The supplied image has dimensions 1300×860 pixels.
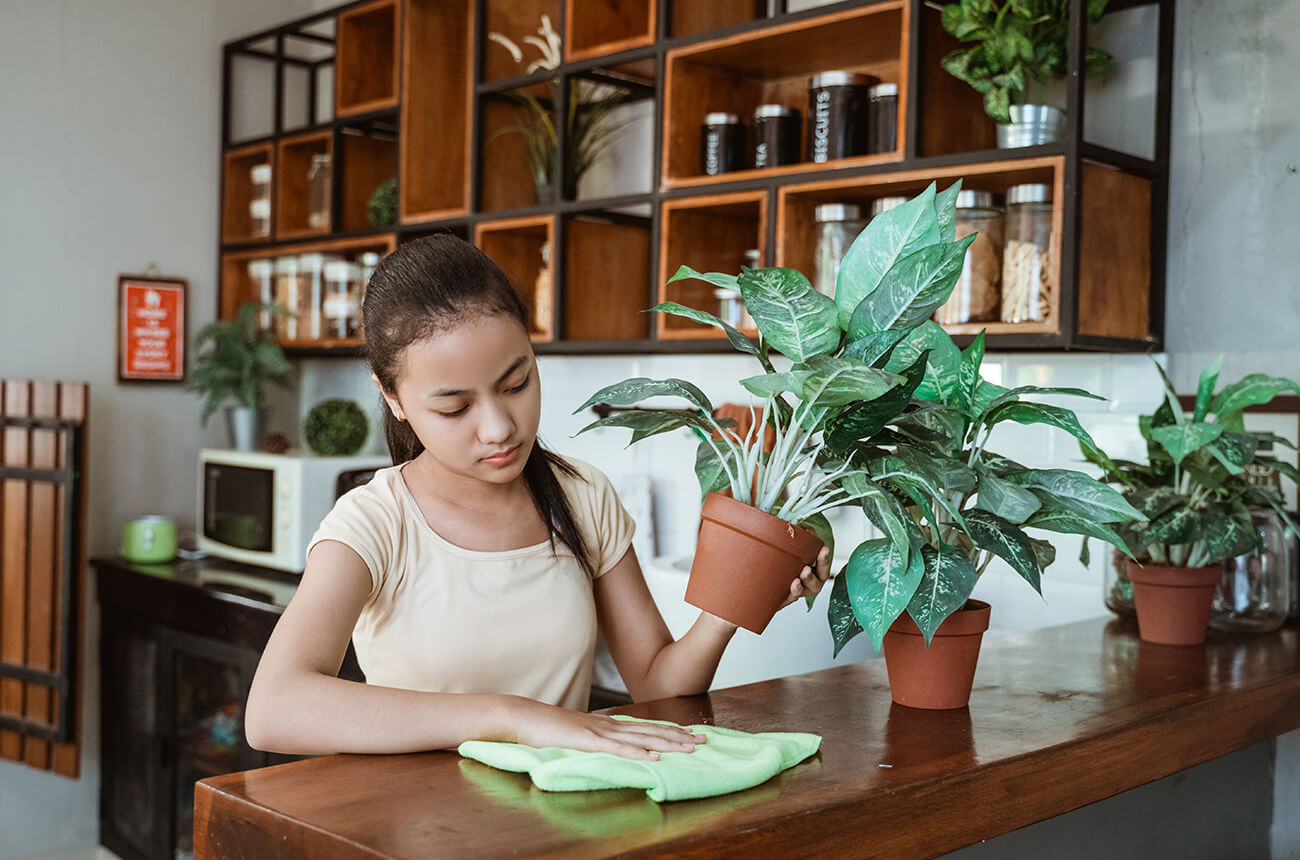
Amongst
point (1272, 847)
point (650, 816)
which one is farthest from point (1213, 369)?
point (650, 816)

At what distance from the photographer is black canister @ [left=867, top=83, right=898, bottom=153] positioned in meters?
1.98

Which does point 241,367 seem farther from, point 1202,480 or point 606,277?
point 1202,480

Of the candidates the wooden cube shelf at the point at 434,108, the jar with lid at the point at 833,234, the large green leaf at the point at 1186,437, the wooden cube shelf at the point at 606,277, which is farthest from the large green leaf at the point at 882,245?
the wooden cube shelf at the point at 434,108

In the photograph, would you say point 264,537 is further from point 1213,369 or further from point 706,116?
point 1213,369

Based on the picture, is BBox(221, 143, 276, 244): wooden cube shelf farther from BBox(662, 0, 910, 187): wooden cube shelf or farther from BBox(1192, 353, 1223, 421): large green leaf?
BBox(1192, 353, 1223, 421): large green leaf

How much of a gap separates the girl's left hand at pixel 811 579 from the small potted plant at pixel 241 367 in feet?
8.00

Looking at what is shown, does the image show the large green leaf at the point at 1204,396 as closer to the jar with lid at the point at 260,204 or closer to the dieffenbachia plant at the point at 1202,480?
the dieffenbachia plant at the point at 1202,480

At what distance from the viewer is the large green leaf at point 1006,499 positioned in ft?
3.50

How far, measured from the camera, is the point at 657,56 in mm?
2316

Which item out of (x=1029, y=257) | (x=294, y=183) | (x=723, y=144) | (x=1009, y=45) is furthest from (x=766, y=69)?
(x=294, y=183)

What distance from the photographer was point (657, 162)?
2.33 metres

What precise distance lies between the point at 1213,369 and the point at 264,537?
2.26m

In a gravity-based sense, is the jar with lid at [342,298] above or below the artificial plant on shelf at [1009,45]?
below

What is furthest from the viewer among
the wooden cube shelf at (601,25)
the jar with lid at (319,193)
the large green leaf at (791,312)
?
the jar with lid at (319,193)
